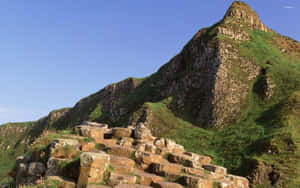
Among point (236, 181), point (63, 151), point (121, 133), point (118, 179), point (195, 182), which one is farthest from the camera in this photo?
point (121, 133)

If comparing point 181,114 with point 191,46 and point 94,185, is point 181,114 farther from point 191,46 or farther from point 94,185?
point 94,185

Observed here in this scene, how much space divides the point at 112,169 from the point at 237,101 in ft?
79.4

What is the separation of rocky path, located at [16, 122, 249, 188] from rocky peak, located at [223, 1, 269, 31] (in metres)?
30.3

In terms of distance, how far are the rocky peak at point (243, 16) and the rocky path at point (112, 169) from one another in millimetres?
30261

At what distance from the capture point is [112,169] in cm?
1011

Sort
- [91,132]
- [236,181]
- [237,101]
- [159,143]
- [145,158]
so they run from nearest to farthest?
[145,158] < [236,181] < [91,132] < [159,143] < [237,101]

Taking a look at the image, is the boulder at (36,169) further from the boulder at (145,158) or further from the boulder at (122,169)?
the boulder at (145,158)

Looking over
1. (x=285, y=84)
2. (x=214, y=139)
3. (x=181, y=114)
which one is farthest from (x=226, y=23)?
(x=214, y=139)

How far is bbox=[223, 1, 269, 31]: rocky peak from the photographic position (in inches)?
1591

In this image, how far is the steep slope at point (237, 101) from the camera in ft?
67.3

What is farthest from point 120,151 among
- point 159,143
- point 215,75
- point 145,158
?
point 215,75

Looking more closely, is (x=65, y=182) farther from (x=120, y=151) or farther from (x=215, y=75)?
(x=215, y=75)

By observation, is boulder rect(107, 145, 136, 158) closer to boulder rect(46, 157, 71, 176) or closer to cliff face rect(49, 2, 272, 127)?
boulder rect(46, 157, 71, 176)

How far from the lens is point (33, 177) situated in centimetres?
1152
